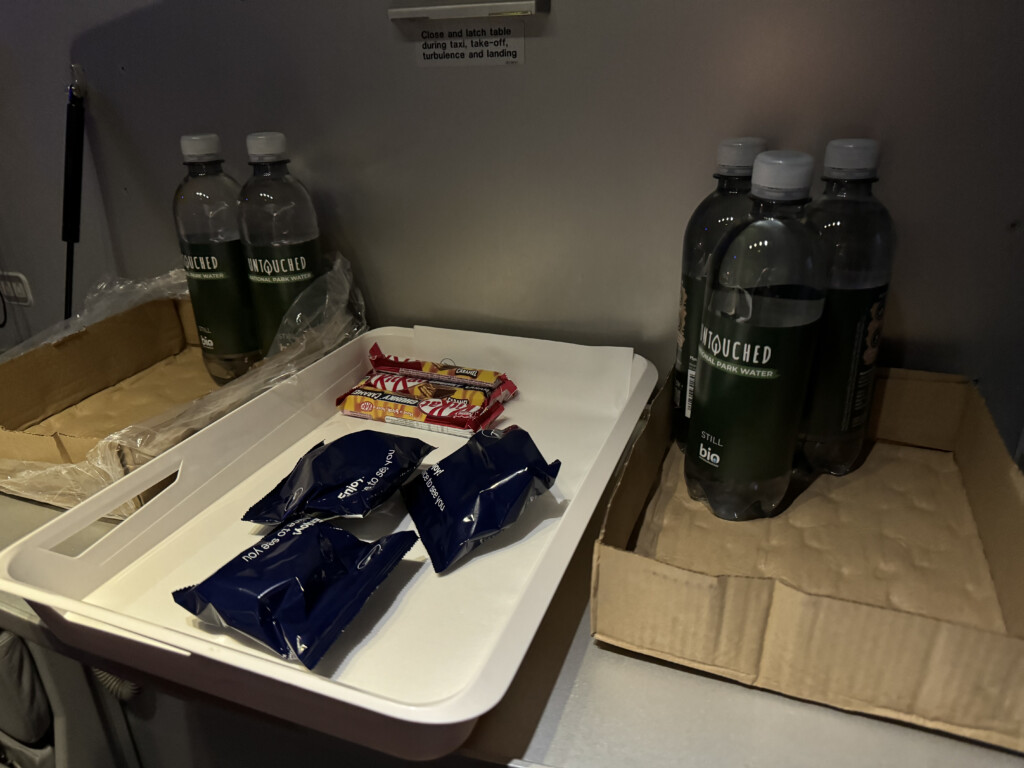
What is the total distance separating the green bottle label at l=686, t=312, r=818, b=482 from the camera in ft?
1.75

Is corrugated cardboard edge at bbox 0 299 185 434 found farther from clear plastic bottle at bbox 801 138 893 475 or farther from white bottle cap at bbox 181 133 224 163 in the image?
clear plastic bottle at bbox 801 138 893 475

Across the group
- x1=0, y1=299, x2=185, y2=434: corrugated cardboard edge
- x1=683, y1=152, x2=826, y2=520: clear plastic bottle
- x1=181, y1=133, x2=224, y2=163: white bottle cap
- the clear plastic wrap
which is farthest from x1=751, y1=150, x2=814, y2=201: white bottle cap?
x1=0, y1=299, x2=185, y2=434: corrugated cardboard edge

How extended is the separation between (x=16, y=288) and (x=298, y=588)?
44.5 inches

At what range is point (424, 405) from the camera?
789 millimetres

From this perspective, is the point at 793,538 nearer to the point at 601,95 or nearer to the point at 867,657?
the point at 867,657

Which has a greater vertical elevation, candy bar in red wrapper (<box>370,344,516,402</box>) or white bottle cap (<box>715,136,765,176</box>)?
white bottle cap (<box>715,136,765,176</box>)

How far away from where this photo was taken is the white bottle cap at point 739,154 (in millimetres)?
609

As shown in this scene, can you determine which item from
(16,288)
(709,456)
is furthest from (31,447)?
(16,288)

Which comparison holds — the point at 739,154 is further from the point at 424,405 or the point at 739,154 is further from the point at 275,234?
the point at 275,234

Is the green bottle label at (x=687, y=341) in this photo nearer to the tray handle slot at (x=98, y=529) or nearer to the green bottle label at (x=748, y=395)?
the green bottle label at (x=748, y=395)

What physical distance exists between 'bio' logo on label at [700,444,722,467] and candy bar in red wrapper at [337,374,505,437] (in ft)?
0.86

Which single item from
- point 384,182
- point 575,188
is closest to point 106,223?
point 384,182

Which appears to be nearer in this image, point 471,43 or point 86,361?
point 471,43

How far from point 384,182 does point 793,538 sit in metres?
0.63
